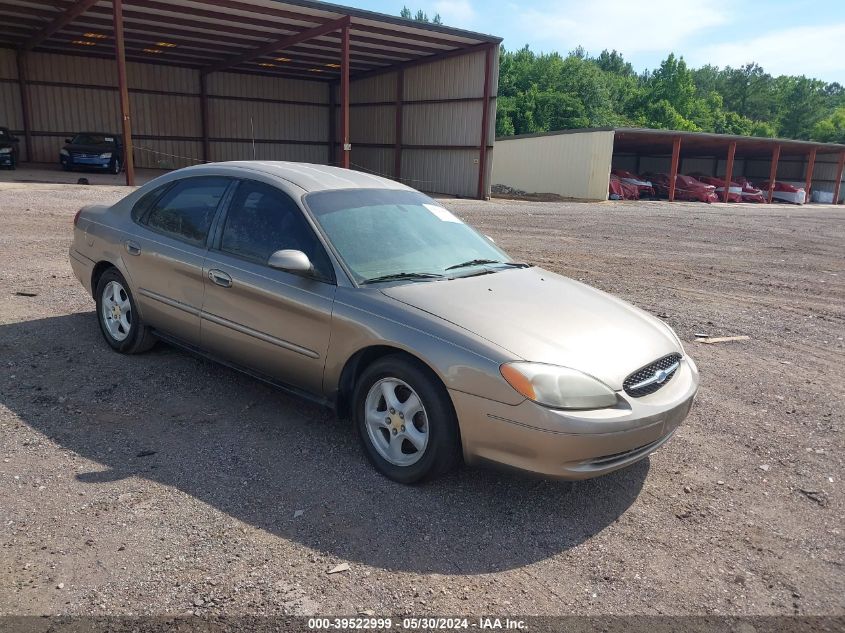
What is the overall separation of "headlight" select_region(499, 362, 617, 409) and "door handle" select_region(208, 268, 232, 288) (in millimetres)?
2030

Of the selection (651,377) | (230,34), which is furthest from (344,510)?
(230,34)

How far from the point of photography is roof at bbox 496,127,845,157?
30.1 metres

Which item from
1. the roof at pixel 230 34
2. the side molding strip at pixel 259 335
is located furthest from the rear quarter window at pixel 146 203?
the roof at pixel 230 34

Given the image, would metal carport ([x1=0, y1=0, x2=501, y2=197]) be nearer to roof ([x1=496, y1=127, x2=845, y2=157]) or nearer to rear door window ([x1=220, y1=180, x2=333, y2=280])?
roof ([x1=496, y1=127, x2=845, y2=157])

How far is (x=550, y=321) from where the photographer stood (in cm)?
352

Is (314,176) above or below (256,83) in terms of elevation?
below

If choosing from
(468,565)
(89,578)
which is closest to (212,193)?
(89,578)

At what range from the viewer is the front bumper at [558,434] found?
9.96ft

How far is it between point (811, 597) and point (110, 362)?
4.76m

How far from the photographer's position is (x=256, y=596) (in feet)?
8.59

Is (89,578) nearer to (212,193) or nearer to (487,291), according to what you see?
(487,291)

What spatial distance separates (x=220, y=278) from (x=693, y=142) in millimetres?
36631

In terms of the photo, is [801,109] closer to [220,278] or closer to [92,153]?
[92,153]

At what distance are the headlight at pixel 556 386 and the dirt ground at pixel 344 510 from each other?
0.49 metres
